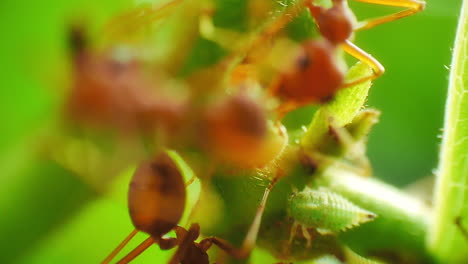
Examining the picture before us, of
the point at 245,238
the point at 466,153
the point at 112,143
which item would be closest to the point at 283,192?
the point at 245,238

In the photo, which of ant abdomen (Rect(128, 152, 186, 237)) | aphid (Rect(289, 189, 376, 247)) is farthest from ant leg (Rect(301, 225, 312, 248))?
ant abdomen (Rect(128, 152, 186, 237))

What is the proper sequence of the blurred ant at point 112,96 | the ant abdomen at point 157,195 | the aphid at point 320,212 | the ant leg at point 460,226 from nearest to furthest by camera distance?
the blurred ant at point 112,96, the ant abdomen at point 157,195, the aphid at point 320,212, the ant leg at point 460,226

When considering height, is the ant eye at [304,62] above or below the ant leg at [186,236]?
above

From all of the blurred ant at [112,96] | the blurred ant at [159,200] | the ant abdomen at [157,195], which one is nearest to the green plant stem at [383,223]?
the blurred ant at [159,200]

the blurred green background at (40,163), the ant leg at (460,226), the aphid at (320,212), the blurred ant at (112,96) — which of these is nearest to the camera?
the blurred ant at (112,96)

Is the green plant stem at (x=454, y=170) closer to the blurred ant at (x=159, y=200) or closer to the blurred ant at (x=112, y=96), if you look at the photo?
the blurred ant at (x=159, y=200)

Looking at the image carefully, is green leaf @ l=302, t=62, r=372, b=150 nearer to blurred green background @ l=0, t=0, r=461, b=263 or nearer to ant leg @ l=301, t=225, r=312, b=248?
ant leg @ l=301, t=225, r=312, b=248

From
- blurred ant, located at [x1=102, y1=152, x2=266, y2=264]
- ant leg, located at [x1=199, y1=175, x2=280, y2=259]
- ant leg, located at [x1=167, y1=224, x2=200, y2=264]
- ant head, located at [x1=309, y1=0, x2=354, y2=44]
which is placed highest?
ant head, located at [x1=309, y1=0, x2=354, y2=44]

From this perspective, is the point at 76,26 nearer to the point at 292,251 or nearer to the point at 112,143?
the point at 112,143
